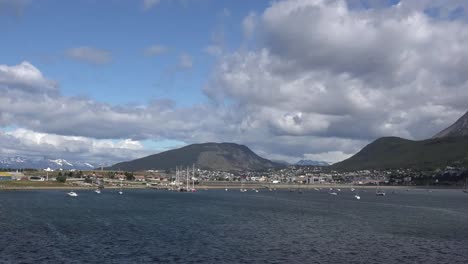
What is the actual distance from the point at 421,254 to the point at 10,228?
196 feet

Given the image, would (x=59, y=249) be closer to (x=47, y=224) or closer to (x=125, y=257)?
(x=125, y=257)

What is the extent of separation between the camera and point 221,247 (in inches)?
2368

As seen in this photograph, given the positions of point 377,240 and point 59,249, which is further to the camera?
point 377,240

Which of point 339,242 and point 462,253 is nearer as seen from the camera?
point 462,253

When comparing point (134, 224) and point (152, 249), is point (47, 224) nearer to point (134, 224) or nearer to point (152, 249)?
point (134, 224)

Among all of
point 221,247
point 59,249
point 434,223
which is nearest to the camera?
point 59,249

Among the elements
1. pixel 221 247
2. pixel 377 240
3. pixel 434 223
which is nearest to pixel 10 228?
pixel 221 247

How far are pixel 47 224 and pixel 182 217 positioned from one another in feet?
93.1

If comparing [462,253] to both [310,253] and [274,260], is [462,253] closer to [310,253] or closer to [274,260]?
[310,253]

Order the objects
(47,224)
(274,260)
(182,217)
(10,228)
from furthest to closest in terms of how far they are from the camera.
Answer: (182,217), (47,224), (10,228), (274,260)

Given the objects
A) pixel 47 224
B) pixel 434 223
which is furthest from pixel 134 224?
pixel 434 223

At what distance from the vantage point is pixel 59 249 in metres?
56.4

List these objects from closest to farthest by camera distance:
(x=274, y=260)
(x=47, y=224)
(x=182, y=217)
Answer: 1. (x=274, y=260)
2. (x=47, y=224)
3. (x=182, y=217)

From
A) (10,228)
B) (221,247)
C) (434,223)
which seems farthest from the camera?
(434,223)
